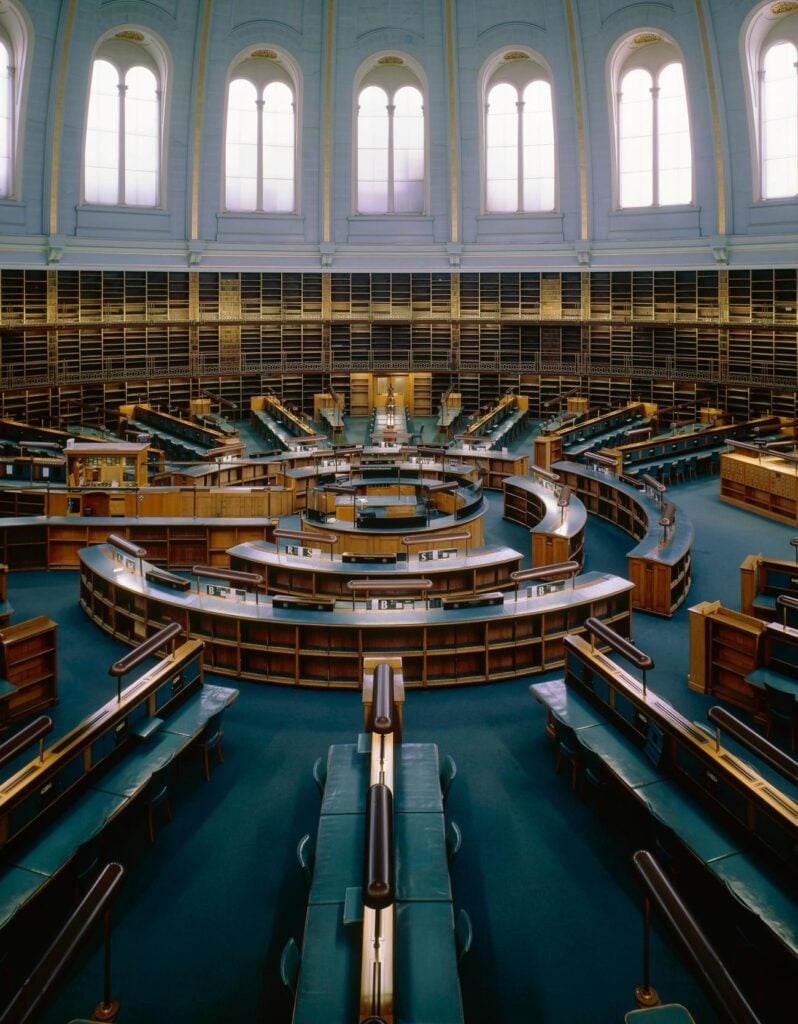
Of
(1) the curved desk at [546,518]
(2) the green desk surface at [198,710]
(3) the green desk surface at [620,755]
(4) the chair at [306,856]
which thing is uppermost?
(1) the curved desk at [546,518]

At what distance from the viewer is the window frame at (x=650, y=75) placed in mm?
23391

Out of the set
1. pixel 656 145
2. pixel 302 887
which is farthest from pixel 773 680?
pixel 656 145

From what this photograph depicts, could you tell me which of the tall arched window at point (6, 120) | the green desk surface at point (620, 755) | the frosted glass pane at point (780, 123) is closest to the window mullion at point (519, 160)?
the frosted glass pane at point (780, 123)

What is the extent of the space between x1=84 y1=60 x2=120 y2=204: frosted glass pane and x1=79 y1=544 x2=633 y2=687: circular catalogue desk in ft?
62.4

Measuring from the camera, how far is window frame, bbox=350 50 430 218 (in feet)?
82.2

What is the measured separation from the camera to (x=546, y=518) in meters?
13.1

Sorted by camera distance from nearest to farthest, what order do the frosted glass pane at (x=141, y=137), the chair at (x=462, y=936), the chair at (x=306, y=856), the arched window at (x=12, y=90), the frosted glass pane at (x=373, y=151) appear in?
the chair at (x=462, y=936) < the chair at (x=306, y=856) < the arched window at (x=12, y=90) < the frosted glass pane at (x=141, y=137) < the frosted glass pane at (x=373, y=151)

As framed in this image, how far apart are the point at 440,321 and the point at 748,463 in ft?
43.8

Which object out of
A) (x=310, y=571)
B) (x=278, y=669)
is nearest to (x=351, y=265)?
(x=310, y=571)

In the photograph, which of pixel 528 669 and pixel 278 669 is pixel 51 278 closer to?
pixel 278 669

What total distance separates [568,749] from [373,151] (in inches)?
936

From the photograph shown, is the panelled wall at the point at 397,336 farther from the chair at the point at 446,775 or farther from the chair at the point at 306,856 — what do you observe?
the chair at the point at 306,856

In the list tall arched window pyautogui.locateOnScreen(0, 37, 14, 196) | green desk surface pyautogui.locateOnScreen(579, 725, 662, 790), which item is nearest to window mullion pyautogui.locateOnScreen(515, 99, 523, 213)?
tall arched window pyautogui.locateOnScreen(0, 37, 14, 196)

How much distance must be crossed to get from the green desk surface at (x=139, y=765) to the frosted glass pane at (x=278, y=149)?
22834 millimetres
